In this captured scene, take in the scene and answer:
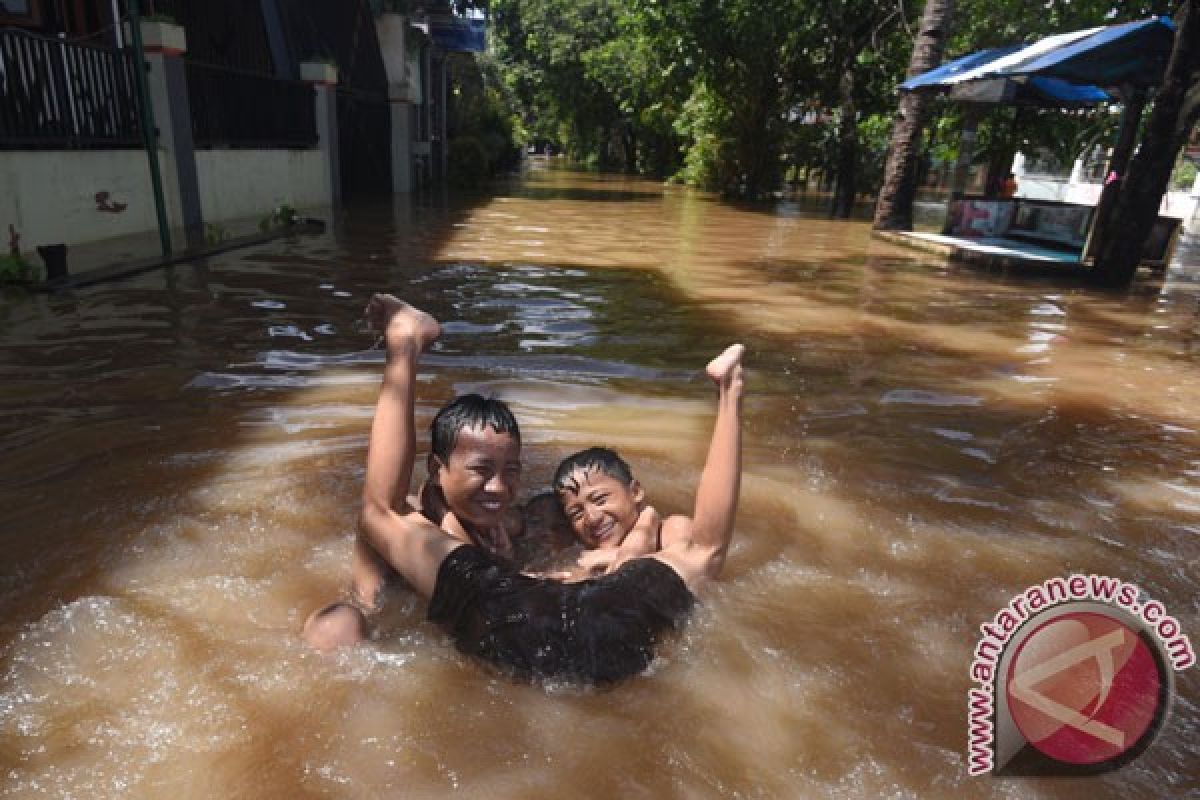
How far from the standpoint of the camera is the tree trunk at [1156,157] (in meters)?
9.38

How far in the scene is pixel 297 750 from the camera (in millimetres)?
2146

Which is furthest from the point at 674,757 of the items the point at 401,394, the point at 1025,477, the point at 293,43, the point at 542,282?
the point at 293,43

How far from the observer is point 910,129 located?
1462 centimetres

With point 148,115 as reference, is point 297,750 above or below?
below

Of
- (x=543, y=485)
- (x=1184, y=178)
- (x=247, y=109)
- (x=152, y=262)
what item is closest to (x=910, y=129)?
(x=247, y=109)

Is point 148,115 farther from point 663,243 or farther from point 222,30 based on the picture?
point 663,243

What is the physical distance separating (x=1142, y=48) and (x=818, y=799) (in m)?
11.7

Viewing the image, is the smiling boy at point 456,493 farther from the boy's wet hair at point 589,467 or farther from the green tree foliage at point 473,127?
the green tree foliage at point 473,127

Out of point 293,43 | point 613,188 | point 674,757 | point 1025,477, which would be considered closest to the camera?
point 674,757

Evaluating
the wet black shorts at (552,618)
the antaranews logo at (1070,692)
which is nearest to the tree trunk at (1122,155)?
the antaranews logo at (1070,692)

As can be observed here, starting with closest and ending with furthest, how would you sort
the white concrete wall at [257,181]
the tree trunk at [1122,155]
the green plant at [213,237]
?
1. the green plant at [213,237]
2. the tree trunk at [1122,155]
3. the white concrete wall at [257,181]

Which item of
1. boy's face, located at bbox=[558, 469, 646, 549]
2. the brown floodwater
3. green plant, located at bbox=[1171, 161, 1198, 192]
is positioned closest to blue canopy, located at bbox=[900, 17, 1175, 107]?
the brown floodwater

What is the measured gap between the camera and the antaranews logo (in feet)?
7.00

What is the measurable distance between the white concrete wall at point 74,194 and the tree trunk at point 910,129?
1199 centimetres
